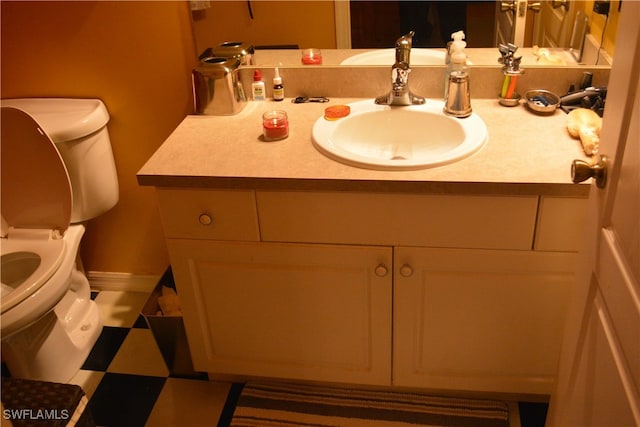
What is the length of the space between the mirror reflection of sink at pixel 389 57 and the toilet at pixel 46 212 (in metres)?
0.82

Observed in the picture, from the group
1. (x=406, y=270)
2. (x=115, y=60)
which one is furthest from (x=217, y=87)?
(x=406, y=270)

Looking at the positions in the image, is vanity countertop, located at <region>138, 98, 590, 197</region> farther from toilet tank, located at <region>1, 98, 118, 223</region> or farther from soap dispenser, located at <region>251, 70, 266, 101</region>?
toilet tank, located at <region>1, 98, 118, 223</region>

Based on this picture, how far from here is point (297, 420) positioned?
1738mm

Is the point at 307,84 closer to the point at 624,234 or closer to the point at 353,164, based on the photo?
the point at 353,164

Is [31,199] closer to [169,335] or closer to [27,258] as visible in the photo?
[27,258]

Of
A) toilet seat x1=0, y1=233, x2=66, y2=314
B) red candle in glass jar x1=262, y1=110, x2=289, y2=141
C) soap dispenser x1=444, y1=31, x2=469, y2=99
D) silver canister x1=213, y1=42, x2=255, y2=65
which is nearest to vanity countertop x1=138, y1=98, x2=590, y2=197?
red candle in glass jar x1=262, y1=110, x2=289, y2=141

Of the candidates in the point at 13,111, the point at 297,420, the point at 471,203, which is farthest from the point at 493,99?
the point at 13,111

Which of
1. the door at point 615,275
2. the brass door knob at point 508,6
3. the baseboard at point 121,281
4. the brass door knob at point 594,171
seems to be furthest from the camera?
the baseboard at point 121,281

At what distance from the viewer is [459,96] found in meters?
1.59

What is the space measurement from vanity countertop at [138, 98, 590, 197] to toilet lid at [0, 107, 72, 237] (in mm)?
411

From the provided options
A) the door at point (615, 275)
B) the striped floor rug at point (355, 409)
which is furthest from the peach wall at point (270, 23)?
the striped floor rug at point (355, 409)

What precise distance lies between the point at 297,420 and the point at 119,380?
0.61 meters

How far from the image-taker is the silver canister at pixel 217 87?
1.67 meters

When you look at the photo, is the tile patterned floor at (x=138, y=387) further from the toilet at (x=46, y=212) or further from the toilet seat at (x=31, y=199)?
the toilet seat at (x=31, y=199)
